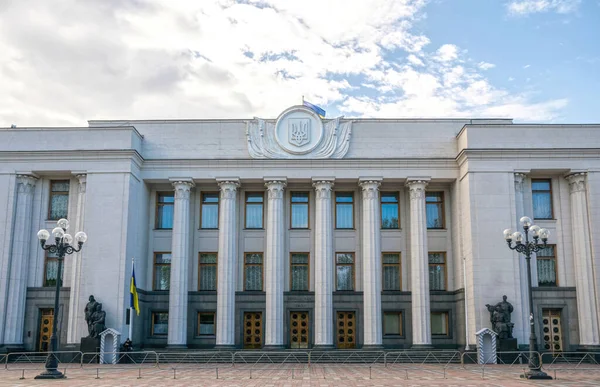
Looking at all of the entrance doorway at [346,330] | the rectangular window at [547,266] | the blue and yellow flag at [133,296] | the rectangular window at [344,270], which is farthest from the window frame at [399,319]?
the blue and yellow flag at [133,296]

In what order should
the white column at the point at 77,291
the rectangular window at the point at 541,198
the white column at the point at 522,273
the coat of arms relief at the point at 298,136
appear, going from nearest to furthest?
1. the white column at the point at 522,273
2. the white column at the point at 77,291
3. the rectangular window at the point at 541,198
4. the coat of arms relief at the point at 298,136

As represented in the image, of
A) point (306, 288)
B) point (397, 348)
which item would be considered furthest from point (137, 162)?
point (397, 348)

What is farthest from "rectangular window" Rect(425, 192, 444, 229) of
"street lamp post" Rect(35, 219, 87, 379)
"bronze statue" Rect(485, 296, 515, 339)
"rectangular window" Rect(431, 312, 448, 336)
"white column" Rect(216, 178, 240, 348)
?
"street lamp post" Rect(35, 219, 87, 379)

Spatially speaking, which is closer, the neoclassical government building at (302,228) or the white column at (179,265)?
the neoclassical government building at (302,228)

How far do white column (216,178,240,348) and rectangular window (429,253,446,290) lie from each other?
10867mm

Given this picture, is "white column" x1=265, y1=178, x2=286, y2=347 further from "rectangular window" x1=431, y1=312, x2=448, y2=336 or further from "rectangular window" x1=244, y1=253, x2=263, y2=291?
"rectangular window" x1=431, y1=312, x2=448, y2=336

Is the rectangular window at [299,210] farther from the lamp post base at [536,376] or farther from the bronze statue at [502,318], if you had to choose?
the lamp post base at [536,376]

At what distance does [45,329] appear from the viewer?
35250 mm

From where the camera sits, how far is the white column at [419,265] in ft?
114

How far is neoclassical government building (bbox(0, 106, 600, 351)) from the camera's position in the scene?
1344 inches

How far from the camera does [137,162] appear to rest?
35875 mm

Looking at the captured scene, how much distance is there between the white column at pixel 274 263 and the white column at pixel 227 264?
1825mm

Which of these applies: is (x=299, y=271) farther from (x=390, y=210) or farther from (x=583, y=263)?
(x=583, y=263)

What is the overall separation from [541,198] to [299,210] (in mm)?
13270
